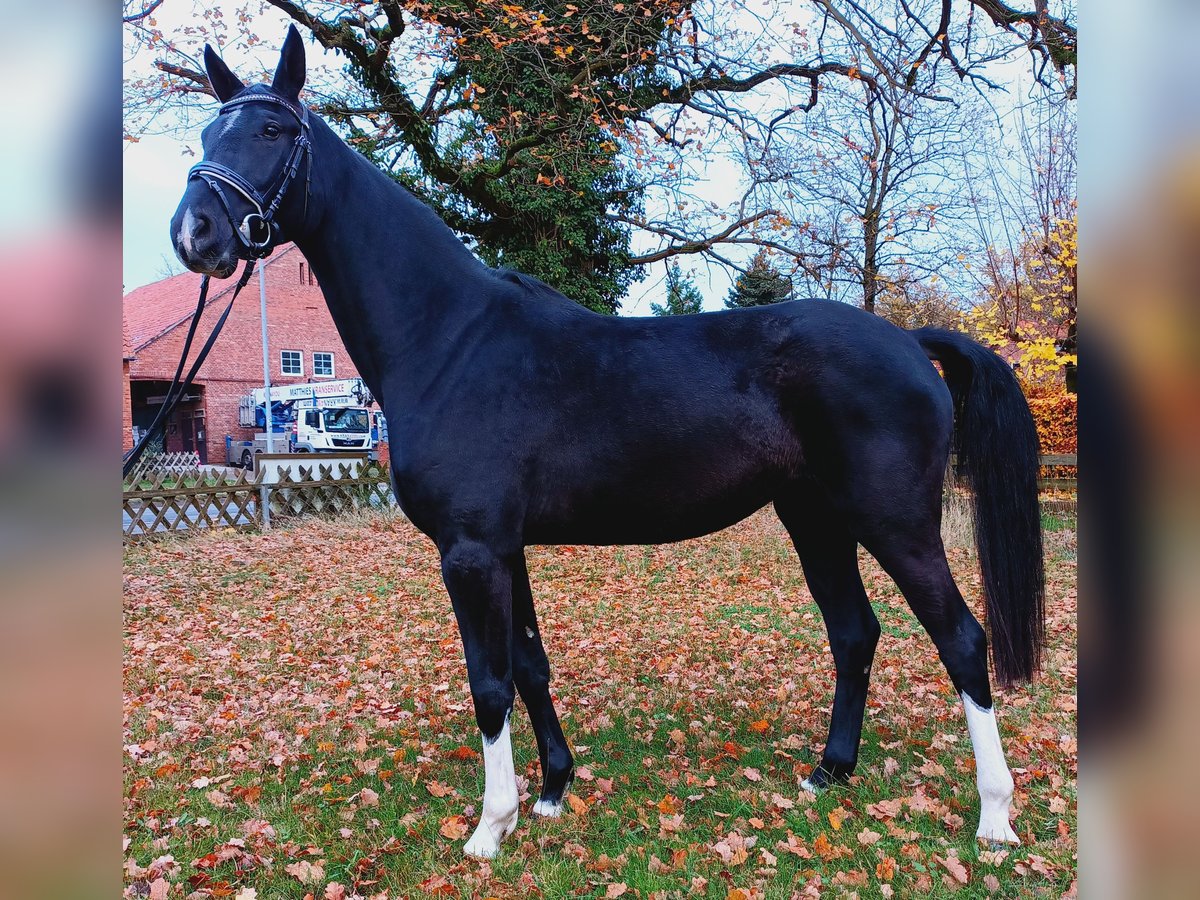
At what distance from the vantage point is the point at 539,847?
9.73 ft

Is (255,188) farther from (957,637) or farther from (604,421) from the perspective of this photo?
(957,637)

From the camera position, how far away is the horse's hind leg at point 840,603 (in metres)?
3.53

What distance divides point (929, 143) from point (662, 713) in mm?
14275

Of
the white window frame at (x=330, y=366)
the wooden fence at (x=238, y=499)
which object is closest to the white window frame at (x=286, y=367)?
the white window frame at (x=330, y=366)

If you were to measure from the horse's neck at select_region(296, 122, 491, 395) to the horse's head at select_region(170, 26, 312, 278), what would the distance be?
144mm

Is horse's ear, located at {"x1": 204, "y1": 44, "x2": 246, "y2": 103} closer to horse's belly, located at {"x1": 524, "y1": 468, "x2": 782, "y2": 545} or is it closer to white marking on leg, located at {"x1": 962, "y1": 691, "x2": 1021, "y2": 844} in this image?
horse's belly, located at {"x1": 524, "y1": 468, "x2": 782, "y2": 545}

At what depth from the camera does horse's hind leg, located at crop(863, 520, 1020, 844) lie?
2859mm

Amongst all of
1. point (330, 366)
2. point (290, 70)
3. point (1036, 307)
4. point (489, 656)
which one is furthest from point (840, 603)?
point (330, 366)

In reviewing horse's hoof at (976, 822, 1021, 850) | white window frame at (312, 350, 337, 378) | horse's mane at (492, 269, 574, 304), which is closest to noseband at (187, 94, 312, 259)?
horse's mane at (492, 269, 574, 304)

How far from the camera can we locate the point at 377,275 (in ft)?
10.1

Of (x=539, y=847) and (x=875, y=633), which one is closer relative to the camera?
(x=539, y=847)
